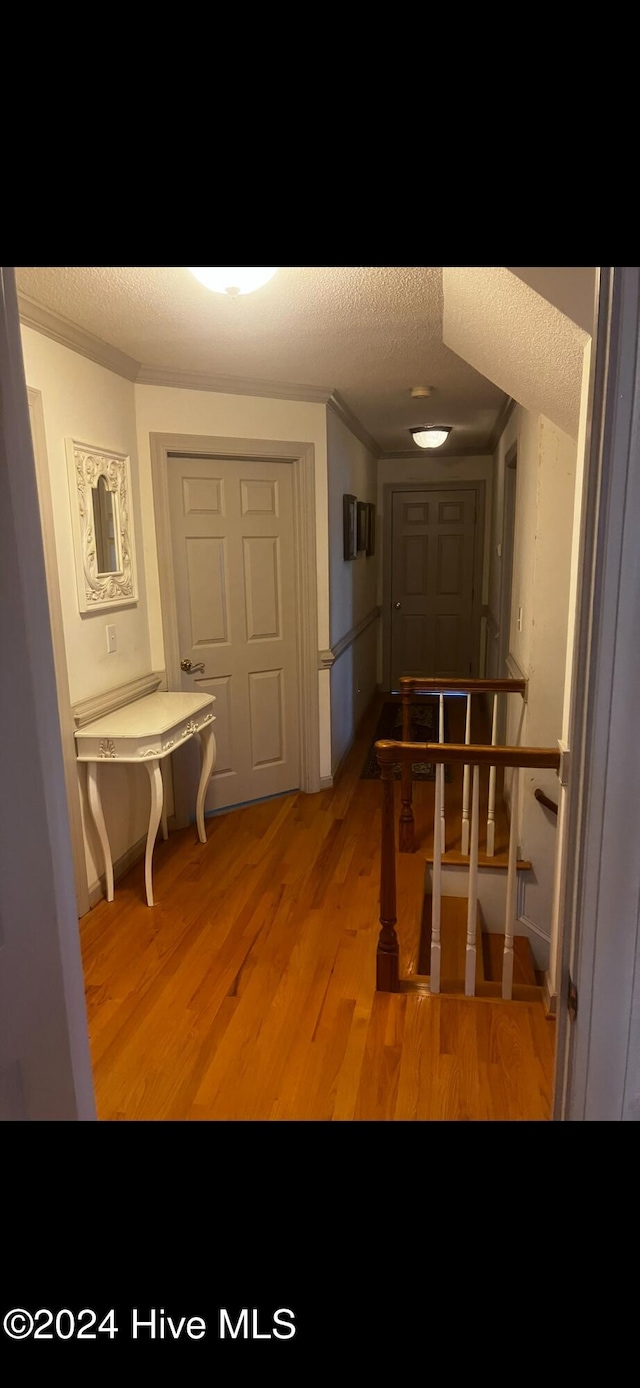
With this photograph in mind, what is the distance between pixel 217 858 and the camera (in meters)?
3.35

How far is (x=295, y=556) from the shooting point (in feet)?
12.9

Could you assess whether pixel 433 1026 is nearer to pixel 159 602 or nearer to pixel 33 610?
pixel 33 610

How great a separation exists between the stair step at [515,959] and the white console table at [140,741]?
1470 mm

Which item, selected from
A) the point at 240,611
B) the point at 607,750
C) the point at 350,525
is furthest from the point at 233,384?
the point at 607,750

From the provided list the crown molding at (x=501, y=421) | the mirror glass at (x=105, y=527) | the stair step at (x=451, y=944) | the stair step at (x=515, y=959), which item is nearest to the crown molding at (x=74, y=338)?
the mirror glass at (x=105, y=527)

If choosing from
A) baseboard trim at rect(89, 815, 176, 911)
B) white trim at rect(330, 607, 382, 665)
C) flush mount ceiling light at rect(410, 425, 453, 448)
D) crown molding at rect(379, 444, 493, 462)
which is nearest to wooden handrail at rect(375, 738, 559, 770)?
baseboard trim at rect(89, 815, 176, 911)

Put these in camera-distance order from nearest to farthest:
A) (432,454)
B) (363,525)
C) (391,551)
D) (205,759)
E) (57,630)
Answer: (57,630) < (205,759) < (363,525) < (432,454) < (391,551)

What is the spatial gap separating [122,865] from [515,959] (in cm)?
179

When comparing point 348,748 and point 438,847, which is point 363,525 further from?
point 438,847

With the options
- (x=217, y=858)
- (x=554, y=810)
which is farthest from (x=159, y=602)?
(x=554, y=810)

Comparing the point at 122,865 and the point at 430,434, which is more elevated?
the point at 430,434
